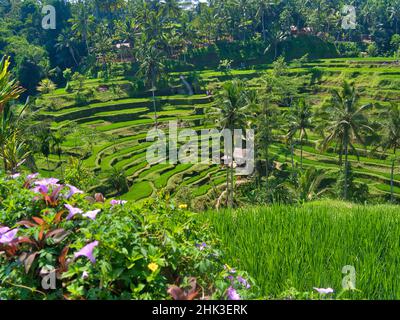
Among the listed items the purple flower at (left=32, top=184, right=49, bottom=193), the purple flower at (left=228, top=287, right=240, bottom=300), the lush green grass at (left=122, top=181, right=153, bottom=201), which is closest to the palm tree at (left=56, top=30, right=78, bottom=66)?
the lush green grass at (left=122, top=181, right=153, bottom=201)

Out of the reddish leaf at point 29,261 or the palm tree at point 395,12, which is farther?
the palm tree at point 395,12

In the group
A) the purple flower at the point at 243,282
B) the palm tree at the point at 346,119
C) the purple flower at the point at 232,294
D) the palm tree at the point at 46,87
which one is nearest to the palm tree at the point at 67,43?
the palm tree at the point at 46,87

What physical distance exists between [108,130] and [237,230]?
33467 millimetres

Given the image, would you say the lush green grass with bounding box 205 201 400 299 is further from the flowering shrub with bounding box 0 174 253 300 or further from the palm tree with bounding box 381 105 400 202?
the palm tree with bounding box 381 105 400 202

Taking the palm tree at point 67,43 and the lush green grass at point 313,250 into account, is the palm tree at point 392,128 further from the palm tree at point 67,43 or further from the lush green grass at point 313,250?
the palm tree at point 67,43

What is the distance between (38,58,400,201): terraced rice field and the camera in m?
28.8

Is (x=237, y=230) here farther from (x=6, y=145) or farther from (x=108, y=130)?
(x=108, y=130)

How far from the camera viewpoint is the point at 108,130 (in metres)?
36.5

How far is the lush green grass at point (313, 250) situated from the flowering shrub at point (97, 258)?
2.18ft

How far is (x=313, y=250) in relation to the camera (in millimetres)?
3787

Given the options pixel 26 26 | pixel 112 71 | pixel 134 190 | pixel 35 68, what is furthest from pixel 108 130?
pixel 26 26

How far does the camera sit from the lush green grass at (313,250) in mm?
3152

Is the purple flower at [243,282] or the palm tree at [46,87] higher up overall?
the purple flower at [243,282]

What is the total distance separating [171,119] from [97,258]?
122ft
